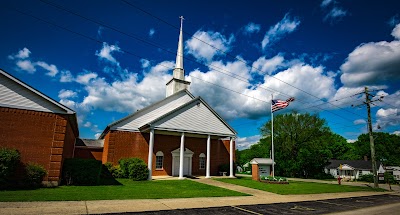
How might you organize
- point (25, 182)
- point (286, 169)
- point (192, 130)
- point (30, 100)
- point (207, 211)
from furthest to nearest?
point (286, 169) → point (192, 130) → point (30, 100) → point (25, 182) → point (207, 211)

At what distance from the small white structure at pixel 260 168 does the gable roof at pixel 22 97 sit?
1903 centimetres

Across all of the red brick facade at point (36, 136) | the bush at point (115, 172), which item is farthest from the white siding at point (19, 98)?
the bush at point (115, 172)

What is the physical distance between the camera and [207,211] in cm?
1052

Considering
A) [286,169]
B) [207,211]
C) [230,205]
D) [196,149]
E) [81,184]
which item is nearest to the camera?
[207,211]

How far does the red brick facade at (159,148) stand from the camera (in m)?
24.6

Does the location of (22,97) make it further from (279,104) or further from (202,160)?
(279,104)

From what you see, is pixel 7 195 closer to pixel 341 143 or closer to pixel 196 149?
pixel 196 149

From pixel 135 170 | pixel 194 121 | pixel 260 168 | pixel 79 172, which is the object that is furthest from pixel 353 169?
pixel 79 172

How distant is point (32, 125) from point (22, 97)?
1.91m

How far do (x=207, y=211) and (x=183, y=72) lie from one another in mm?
23928

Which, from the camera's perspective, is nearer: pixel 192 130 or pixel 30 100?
pixel 30 100

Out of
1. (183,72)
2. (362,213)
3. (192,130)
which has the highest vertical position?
(183,72)

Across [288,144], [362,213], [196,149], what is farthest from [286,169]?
[362,213]

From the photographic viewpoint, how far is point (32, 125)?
15.2 m
